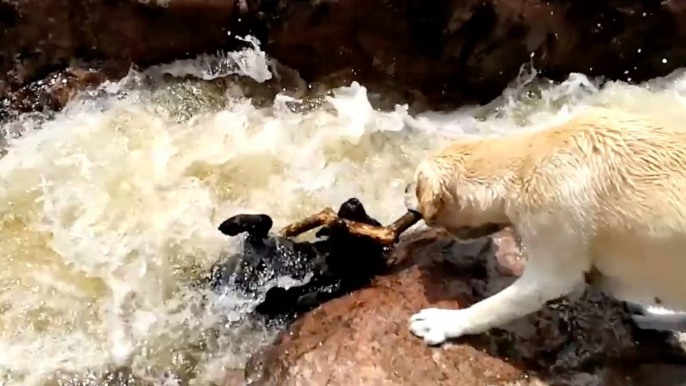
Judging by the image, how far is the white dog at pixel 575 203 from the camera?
276 cm

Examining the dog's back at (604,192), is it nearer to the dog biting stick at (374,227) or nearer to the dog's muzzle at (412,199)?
the dog's muzzle at (412,199)

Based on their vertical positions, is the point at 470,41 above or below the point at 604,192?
below

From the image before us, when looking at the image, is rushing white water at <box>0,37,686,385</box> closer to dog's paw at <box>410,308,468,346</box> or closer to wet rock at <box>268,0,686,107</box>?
wet rock at <box>268,0,686,107</box>

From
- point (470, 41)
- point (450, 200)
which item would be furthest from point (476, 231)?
point (470, 41)

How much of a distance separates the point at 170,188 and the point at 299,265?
1.14 metres

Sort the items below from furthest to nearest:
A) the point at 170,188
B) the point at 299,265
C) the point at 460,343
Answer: the point at 170,188, the point at 299,265, the point at 460,343

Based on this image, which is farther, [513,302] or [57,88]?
[57,88]

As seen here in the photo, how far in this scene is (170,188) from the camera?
4422 mm

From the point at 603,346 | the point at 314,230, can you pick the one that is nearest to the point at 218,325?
the point at 314,230

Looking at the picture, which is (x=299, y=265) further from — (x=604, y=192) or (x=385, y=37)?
(x=385, y=37)

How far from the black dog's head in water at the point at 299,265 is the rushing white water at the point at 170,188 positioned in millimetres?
142

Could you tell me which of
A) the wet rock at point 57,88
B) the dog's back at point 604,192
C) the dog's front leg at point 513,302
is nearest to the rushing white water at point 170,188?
the wet rock at point 57,88

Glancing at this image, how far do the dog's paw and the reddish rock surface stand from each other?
2310 mm

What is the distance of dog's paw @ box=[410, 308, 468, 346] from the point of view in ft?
10.2
